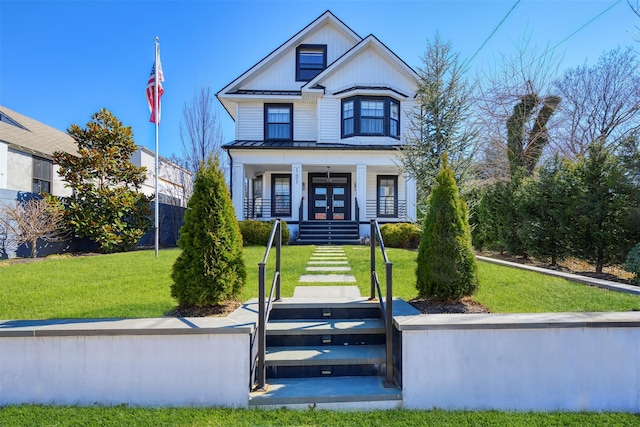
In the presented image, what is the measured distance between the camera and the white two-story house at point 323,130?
46.1 feet

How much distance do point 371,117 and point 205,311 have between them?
1275 cm

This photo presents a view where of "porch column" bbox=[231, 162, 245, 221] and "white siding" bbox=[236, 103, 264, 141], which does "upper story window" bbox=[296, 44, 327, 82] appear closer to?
"white siding" bbox=[236, 103, 264, 141]

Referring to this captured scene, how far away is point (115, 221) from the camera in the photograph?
37.8 ft

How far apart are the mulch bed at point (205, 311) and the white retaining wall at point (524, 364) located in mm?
1971

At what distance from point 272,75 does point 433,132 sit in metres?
9.68

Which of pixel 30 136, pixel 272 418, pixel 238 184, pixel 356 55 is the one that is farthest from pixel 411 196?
pixel 30 136

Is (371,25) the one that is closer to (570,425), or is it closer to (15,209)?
(15,209)

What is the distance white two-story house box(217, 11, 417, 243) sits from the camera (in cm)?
1405

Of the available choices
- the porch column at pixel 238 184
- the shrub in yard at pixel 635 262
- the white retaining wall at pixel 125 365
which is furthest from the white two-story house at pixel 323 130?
the white retaining wall at pixel 125 365

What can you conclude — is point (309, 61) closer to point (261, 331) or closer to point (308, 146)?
point (308, 146)

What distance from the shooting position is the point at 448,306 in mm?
3939

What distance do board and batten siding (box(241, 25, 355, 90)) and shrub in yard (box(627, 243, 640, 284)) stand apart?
1368cm

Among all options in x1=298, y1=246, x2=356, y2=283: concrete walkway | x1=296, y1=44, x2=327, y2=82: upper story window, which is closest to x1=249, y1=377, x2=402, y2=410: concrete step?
x1=298, y1=246, x2=356, y2=283: concrete walkway

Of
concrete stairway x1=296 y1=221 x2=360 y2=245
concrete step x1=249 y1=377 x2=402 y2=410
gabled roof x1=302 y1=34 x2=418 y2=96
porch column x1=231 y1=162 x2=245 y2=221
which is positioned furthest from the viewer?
gabled roof x1=302 y1=34 x2=418 y2=96
